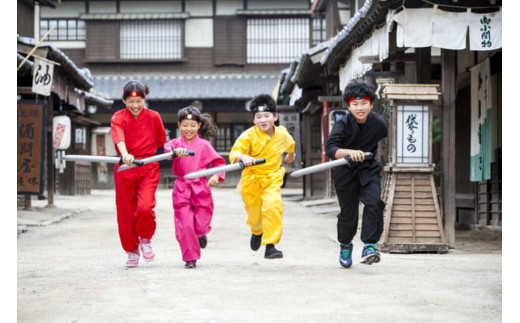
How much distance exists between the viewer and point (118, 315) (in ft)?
17.6

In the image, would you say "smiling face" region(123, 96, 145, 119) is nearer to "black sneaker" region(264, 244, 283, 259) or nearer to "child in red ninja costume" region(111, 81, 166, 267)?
"child in red ninja costume" region(111, 81, 166, 267)

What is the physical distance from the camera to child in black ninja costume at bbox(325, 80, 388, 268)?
24.6ft

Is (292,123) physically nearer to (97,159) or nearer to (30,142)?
(30,142)

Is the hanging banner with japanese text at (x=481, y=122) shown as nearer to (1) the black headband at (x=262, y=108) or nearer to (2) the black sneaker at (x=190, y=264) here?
(1) the black headband at (x=262, y=108)

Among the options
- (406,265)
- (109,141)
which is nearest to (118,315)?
(406,265)

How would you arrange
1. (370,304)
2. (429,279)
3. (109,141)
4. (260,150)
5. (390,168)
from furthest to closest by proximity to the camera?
(109,141), (390,168), (260,150), (429,279), (370,304)

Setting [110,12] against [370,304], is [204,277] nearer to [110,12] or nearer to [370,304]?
→ [370,304]

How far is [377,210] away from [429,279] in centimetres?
85

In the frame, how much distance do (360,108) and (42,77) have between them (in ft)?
28.4

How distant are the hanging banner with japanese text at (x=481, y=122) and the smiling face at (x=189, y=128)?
5.70m

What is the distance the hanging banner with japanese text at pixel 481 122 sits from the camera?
1208cm

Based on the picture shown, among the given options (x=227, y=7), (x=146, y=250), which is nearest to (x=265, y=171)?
(x=146, y=250)

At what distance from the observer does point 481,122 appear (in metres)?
12.3

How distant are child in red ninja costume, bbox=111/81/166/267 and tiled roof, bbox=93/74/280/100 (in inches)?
916
